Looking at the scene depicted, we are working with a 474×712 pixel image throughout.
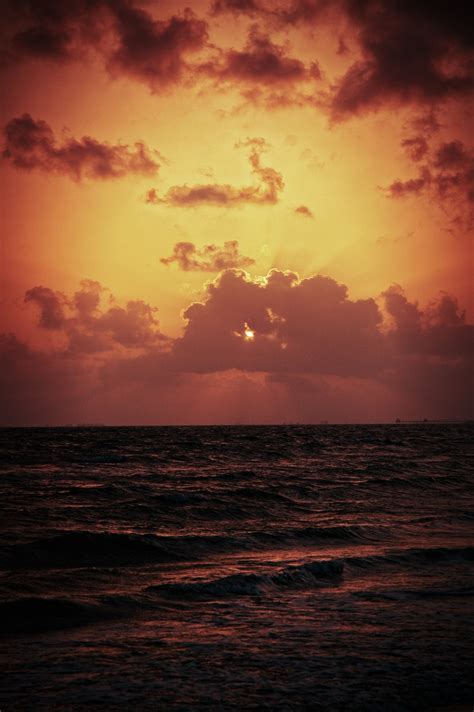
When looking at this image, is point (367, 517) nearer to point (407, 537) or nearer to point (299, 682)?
point (407, 537)

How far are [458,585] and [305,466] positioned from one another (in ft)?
134

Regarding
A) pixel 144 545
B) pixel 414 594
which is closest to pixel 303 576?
pixel 414 594

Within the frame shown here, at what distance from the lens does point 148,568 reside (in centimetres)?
1609

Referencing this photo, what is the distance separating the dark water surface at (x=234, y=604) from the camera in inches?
303

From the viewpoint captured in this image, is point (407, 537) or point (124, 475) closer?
point (407, 537)

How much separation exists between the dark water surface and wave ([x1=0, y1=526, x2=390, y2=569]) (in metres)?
0.08

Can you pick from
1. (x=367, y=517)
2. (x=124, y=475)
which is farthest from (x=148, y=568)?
(x=124, y=475)

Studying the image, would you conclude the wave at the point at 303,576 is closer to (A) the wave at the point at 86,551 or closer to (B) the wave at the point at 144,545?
(B) the wave at the point at 144,545

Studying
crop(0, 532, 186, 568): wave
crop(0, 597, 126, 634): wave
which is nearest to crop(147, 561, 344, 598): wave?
crop(0, 597, 126, 634): wave

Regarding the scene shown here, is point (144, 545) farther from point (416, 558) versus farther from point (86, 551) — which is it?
point (416, 558)

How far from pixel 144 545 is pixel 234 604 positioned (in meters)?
7.12

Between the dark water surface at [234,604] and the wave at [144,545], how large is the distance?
8 centimetres

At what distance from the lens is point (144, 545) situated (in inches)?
732

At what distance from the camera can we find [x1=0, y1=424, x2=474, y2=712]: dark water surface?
770 centimetres
